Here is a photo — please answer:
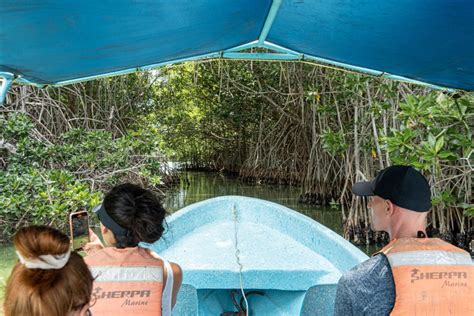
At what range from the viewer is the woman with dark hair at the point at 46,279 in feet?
2.18

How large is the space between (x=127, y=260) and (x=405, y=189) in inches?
26.8

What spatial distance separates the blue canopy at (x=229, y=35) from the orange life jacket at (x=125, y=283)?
0.61 m

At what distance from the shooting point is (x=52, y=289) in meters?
0.68

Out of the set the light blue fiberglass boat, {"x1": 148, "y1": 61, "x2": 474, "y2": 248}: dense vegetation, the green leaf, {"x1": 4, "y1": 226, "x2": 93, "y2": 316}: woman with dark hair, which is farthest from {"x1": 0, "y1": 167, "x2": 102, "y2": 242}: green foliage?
{"x1": 4, "y1": 226, "x2": 93, "y2": 316}: woman with dark hair

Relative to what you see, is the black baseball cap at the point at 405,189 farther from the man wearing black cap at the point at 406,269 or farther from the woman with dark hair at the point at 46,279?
the woman with dark hair at the point at 46,279

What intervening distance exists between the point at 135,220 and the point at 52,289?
53cm

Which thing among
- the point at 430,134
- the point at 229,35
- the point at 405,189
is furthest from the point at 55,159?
the point at 405,189

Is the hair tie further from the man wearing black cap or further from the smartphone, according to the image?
the man wearing black cap

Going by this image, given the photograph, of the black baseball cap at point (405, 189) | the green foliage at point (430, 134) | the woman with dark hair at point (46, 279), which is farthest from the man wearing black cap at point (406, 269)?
the green foliage at point (430, 134)

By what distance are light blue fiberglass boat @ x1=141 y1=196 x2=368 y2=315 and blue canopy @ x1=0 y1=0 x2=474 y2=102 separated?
27.4 inches

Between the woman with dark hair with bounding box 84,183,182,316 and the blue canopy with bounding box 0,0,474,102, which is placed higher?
the blue canopy with bounding box 0,0,474,102

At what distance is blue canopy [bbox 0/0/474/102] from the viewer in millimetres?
1279

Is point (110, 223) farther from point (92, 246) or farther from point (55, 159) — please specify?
point (55, 159)

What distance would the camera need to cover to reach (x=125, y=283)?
1.21 metres
